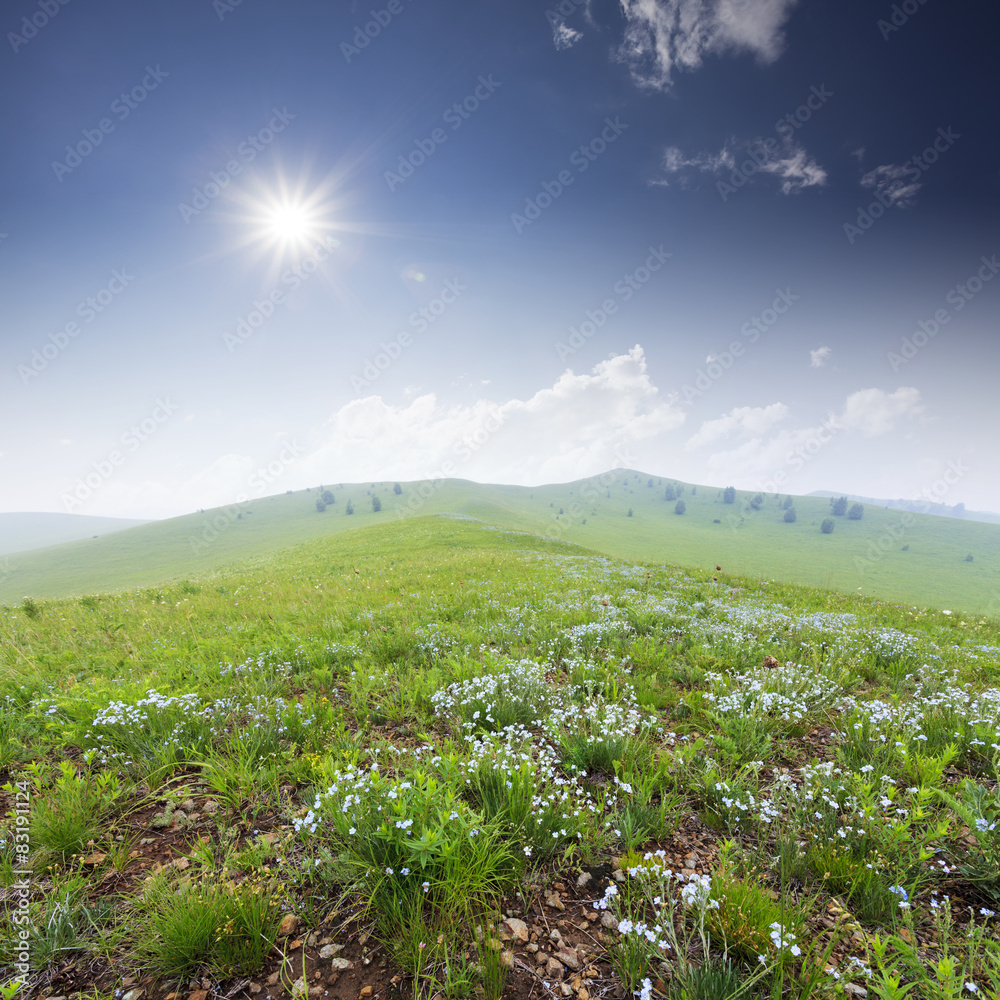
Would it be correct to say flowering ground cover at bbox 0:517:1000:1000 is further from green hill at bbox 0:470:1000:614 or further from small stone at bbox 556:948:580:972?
green hill at bbox 0:470:1000:614

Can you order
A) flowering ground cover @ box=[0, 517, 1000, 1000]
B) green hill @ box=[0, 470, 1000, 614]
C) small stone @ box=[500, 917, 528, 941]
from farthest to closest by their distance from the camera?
green hill @ box=[0, 470, 1000, 614]
small stone @ box=[500, 917, 528, 941]
flowering ground cover @ box=[0, 517, 1000, 1000]

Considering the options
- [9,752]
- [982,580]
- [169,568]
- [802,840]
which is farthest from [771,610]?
[982,580]

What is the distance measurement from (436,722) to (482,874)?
271 cm

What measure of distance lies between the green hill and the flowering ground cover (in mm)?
50675

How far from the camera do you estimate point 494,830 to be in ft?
11.0

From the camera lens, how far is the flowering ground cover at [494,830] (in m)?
2.65

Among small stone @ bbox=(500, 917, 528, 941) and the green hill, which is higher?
small stone @ bbox=(500, 917, 528, 941)

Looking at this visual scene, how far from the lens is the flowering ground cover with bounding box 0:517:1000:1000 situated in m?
2.65

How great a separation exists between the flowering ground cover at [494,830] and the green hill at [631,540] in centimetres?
5068

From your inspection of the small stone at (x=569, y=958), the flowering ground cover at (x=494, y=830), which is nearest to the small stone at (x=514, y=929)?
the flowering ground cover at (x=494, y=830)

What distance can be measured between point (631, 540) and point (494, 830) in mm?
109607

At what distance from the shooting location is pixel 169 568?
74.6 meters

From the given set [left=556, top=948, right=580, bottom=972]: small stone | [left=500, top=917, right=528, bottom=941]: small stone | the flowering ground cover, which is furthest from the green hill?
[left=556, top=948, right=580, bottom=972]: small stone

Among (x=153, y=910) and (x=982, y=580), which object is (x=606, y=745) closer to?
(x=153, y=910)
